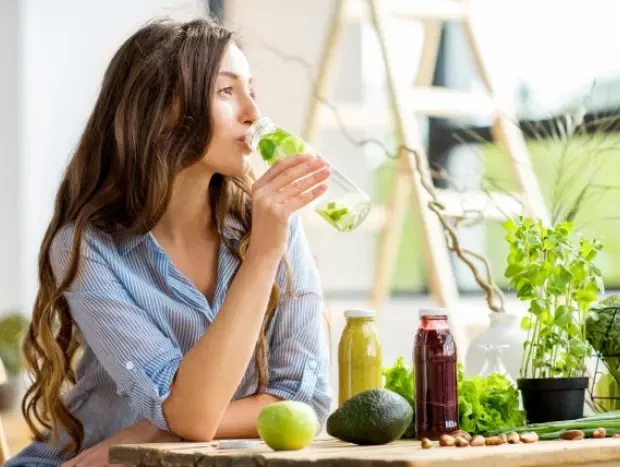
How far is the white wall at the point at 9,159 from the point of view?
3.93 meters

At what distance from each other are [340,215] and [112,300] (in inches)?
15.3

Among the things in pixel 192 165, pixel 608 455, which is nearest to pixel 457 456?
pixel 608 455

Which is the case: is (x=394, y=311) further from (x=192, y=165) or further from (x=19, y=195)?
(x=192, y=165)

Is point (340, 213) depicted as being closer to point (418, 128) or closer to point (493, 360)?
point (493, 360)

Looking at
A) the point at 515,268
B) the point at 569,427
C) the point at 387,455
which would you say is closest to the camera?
the point at 387,455

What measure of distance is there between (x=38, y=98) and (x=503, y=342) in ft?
8.46

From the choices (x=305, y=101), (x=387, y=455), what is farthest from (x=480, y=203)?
(x=387, y=455)

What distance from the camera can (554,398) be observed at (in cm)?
163

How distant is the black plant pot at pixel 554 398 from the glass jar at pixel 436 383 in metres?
0.16

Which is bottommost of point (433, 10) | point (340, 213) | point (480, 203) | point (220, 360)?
point (220, 360)

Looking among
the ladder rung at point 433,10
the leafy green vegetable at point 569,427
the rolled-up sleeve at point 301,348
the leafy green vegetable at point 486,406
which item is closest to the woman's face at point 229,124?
the rolled-up sleeve at point 301,348

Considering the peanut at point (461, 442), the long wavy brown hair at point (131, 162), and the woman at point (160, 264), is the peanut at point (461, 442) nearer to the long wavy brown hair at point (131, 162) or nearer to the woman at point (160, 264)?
the woman at point (160, 264)

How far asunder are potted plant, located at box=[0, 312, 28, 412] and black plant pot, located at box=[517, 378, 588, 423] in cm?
241

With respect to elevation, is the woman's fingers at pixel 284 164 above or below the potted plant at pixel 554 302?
above
